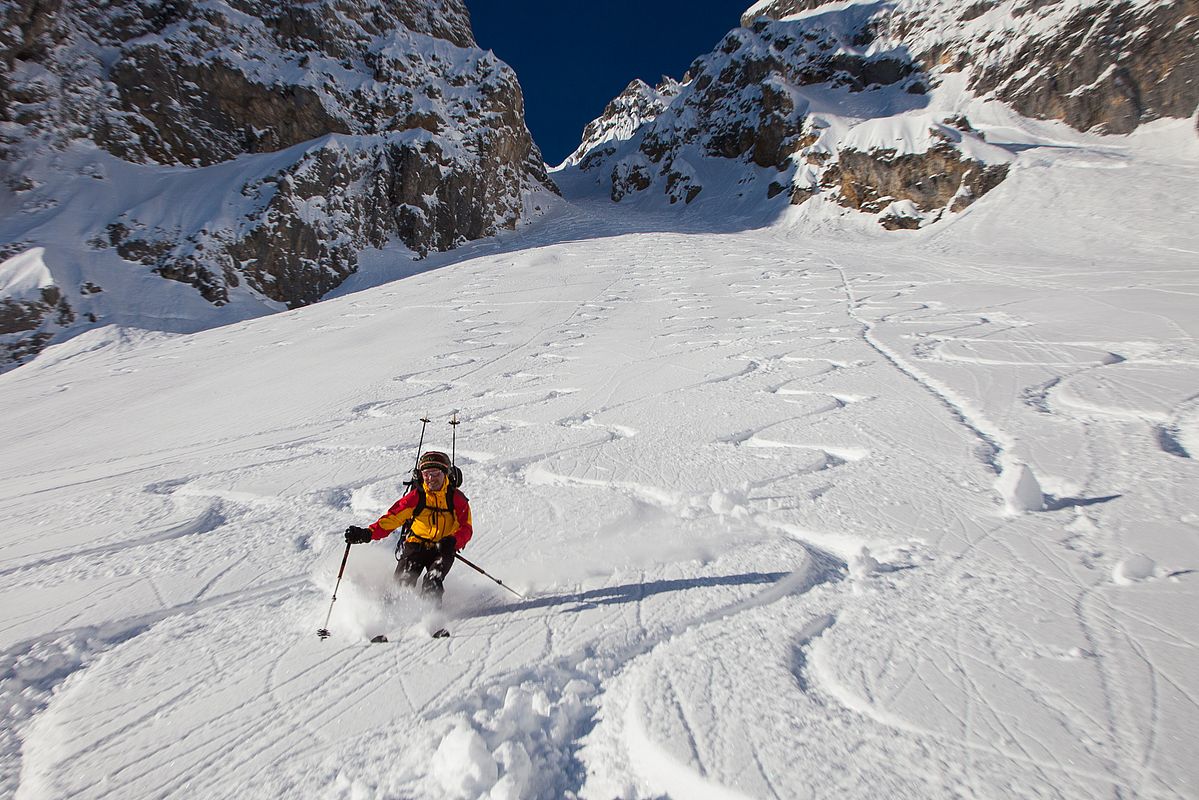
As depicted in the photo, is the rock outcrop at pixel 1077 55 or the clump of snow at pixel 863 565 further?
the rock outcrop at pixel 1077 55

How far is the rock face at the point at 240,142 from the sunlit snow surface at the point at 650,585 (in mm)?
20078

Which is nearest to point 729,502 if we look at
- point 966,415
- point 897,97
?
point 966,415

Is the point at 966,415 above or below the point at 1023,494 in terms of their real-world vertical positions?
below

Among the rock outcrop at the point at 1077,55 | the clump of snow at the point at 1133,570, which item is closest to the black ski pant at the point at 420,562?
the clump of snow at the point at 1133,570

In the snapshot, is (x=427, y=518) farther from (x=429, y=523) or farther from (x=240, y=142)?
(x=240, y=142)

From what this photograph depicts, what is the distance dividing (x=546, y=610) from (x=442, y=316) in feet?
33.3

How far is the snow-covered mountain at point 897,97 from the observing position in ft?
80.0

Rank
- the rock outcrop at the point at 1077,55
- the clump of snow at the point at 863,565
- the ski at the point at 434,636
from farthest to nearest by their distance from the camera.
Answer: the rock outcrop at the point at 1077,55 < the clump of snow at the point at 863,565 < the ski at the point at 434,636

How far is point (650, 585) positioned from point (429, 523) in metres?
1.12

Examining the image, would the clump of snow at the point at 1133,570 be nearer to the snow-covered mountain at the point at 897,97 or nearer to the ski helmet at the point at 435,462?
the ski helmet at the point at 435,462

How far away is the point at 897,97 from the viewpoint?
39.3 metres

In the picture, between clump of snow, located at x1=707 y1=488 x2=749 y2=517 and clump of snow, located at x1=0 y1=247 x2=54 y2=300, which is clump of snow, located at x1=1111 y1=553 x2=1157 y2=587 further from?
clump of snow, located at x1=0 y1=247 x2=54 y2=300

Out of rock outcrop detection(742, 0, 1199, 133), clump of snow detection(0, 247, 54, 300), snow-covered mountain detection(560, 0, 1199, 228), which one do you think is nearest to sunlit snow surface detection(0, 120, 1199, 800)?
clump of snow detection(0, 247, 54, 300)

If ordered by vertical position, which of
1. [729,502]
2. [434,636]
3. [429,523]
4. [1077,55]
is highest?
[1077,55]
